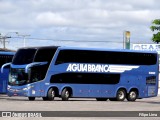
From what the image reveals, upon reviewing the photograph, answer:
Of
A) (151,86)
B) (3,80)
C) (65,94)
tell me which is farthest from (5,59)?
(151,86)

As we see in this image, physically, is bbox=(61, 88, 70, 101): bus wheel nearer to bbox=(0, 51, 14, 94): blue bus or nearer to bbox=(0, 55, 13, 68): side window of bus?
bbox=(0, 51, 14, 94): blue bus

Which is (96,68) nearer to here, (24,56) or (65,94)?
(65,94)

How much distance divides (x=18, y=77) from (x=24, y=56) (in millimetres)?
1417

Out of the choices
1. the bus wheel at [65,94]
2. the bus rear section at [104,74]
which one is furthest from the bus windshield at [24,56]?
the bus wheel at [65,94]

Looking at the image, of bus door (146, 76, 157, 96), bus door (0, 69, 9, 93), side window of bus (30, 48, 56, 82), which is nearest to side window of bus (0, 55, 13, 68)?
bus door (0, 69, 9, 93)

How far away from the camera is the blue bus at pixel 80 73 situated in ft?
114

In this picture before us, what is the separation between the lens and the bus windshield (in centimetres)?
3488

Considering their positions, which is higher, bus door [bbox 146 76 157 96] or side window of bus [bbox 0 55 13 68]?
side window of bus [bbox 0 55 13 68]

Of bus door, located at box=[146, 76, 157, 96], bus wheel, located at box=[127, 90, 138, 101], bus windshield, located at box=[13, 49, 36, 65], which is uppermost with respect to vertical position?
bus windshield, located at box=[13, 49, 36, 65]

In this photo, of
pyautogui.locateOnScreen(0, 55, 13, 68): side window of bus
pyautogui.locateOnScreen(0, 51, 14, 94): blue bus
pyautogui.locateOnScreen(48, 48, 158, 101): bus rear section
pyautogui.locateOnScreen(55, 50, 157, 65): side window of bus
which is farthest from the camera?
pyautogui.locateOnScreen(0, 51, 14, 94): blue bus

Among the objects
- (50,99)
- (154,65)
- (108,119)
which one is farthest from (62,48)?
(108,119)

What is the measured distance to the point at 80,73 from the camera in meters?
35.7

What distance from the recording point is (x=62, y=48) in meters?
35.0

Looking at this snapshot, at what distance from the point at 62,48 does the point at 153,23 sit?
24.2 m
